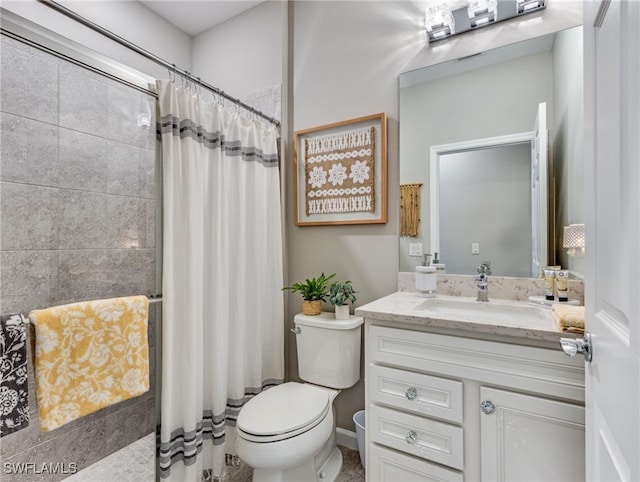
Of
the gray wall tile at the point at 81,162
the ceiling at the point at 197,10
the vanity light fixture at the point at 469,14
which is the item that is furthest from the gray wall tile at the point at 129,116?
the vanity light fixture at the point at 469,14

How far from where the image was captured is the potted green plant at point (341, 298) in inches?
68.4

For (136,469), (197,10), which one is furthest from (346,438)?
(197,10)

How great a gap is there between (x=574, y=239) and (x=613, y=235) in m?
0.84

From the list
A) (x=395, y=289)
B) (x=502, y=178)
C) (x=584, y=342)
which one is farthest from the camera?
(x=395, y=289)

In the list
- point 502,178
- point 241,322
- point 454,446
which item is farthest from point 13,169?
point 502,178

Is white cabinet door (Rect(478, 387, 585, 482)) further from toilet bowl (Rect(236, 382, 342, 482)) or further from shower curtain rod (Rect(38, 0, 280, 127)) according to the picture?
shower curtain rod (Rect(38, 0, 280, 127))

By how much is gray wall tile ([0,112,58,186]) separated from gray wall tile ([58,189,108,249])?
0.13 m

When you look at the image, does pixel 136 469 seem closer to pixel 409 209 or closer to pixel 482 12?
pixel 409 209

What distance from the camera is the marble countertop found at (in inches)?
41.4

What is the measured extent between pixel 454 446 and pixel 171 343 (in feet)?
3.85

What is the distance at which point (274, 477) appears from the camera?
1.37m

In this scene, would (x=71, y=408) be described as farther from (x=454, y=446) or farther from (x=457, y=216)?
(x=457, y=216)

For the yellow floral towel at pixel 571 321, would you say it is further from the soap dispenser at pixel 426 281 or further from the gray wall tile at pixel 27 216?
the gray wall tile at pixel 27 216

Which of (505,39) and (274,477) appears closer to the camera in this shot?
(274,477)
